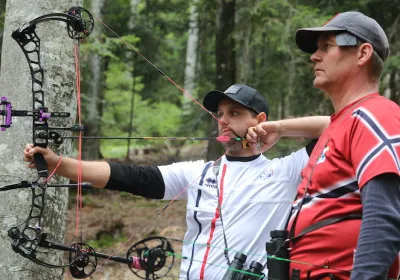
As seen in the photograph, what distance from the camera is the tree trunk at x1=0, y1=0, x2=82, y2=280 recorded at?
3.35m

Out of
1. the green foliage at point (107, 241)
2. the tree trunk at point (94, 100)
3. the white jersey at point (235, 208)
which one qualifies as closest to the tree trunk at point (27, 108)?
the white jersey at point (235, 208)

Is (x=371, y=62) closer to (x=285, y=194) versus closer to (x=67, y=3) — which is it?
(x=285, y=194)

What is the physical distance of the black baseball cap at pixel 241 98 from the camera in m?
3.41

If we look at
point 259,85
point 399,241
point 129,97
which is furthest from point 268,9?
point 129,97

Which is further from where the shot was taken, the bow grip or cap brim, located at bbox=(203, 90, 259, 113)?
cap brim, located at bbox=(203, 90, 259, 113)

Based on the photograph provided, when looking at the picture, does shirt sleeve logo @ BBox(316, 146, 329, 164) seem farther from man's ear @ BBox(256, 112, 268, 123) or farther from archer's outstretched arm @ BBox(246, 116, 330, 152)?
man's ear @ BBox(256, 112, 268, 123)

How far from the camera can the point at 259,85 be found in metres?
12.1

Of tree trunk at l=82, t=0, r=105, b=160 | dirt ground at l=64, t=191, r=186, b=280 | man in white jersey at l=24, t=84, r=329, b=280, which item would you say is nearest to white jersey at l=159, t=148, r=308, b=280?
man in white jersey at l=24, t=84, r=329, b=280

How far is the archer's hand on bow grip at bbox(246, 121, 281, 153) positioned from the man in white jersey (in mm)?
14

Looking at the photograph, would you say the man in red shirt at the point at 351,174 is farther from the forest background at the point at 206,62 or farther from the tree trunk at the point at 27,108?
the forest background at the point at 206,62

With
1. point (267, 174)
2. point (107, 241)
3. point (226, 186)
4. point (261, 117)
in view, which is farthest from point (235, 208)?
point (107, 241)

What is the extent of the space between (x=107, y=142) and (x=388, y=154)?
18.7m

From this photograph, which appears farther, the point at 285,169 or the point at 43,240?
the point at 285,169

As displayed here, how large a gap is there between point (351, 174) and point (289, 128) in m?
1.22
